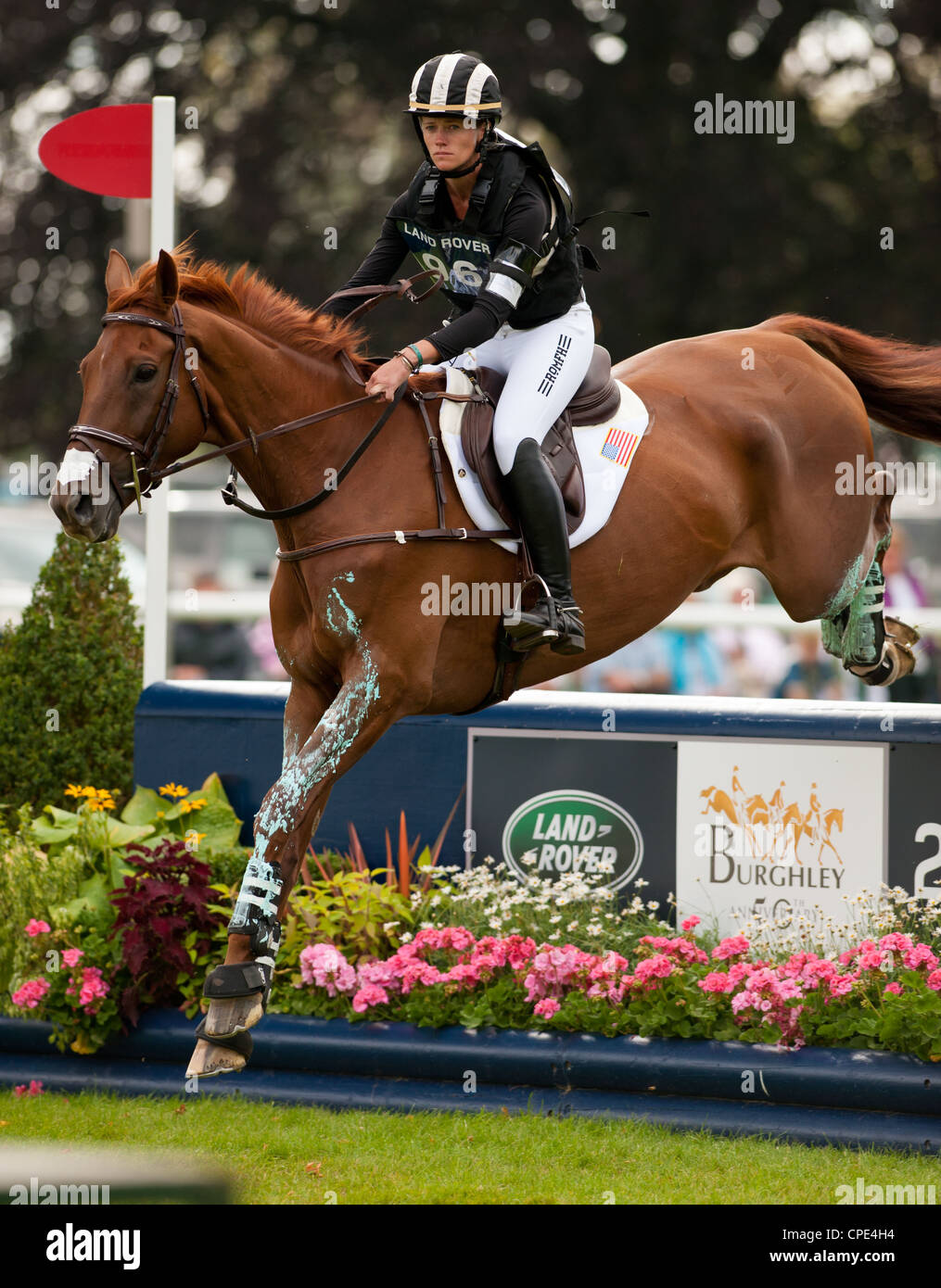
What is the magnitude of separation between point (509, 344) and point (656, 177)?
8702 mm

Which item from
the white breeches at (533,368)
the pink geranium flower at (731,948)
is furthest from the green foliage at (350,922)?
the white breeches at (533,368)

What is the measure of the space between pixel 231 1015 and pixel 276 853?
1.60ft

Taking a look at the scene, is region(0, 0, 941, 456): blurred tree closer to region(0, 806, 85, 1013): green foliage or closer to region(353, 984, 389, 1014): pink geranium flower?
region(0, 806, 85, 1013): green foliage

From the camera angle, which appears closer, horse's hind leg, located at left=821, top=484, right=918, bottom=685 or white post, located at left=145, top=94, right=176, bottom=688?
horse's hind leg, located at left=821, top=484, right=918, bottom=685

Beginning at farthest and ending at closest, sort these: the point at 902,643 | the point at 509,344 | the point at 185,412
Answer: the point at 902,643, the point at 509,344, the point at 185,412

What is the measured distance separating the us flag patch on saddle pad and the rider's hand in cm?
91

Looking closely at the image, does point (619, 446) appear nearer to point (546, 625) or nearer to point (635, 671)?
point (546, 625)

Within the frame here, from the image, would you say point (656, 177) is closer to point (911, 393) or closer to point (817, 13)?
point (817, 13)

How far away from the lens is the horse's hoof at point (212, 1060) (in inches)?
171

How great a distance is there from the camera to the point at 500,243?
4.81 metres

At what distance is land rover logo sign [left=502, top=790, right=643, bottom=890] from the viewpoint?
21.3 feet

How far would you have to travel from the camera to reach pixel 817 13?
13.4 meters

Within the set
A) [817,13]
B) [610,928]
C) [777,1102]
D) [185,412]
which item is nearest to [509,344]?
[185,412]

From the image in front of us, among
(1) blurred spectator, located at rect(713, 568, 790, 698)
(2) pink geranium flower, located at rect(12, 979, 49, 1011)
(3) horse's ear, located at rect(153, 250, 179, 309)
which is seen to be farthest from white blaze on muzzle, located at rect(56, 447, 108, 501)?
(1) blurred spectator, located at rect(713, 568, 790, 698)
